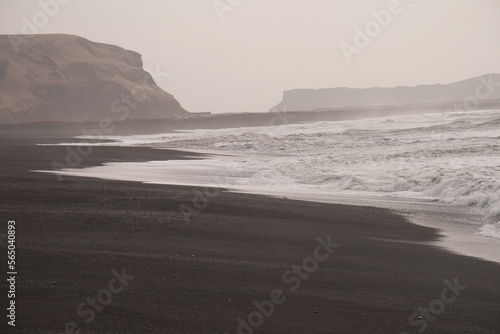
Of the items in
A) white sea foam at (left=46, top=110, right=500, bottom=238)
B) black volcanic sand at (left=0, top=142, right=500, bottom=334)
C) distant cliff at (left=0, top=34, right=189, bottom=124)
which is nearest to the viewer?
black volcanic sand at (left=0, top=142, right=500, bottom=334)

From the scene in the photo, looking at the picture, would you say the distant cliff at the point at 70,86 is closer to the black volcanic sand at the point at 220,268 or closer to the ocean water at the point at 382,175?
the ocean water at the point at 382,175

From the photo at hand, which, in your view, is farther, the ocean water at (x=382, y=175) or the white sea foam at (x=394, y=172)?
the white sea foam at (x=394, y=172)

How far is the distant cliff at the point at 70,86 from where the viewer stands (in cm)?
9944

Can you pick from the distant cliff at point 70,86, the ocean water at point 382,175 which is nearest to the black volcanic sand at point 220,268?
the ocean water at point 382,175

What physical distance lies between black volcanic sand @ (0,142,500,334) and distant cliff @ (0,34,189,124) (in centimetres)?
8662

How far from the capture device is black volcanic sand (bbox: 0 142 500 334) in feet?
16.9

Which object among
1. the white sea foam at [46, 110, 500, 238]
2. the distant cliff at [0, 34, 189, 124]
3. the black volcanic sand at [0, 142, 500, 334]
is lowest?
the white sea foam at [46, 110, 500, 238]

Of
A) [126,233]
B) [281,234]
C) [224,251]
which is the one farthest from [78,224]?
[281,234]

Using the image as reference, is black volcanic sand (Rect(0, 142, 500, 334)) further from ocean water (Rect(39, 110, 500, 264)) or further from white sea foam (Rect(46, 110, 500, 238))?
white sea foam (Rect(46, 110, 500, 238))

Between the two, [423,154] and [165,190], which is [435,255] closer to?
[165,190]

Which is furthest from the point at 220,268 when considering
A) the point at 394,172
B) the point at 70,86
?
the point at 70,86

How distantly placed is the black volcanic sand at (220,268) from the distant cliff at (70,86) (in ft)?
284

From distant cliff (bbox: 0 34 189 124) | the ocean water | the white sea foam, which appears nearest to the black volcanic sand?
the ocean water

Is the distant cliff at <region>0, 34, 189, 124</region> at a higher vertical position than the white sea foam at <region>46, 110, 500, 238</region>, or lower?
higher
